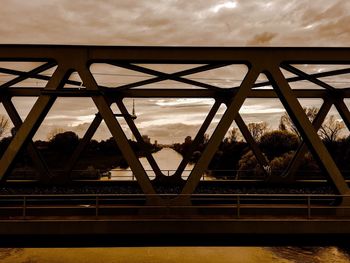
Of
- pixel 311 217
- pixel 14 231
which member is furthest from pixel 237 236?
pixel 14 231

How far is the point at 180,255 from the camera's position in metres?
21.4

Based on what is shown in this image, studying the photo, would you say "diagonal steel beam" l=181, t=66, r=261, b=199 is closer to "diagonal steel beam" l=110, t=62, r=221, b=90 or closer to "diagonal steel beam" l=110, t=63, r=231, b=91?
"diagonal steel beam" l=110, t=63, r=231, b=91

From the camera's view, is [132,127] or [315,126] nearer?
[315,126]

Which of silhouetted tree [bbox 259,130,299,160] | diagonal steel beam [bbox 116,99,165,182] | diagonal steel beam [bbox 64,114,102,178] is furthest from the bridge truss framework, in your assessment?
silhouetted tree [bbox 259,130,299,160]

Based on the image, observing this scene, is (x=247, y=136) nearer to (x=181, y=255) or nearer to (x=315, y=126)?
(x=315, y=126)

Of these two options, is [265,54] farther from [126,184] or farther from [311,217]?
[126,184]

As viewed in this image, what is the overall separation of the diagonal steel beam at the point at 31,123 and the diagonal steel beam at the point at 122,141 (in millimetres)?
635

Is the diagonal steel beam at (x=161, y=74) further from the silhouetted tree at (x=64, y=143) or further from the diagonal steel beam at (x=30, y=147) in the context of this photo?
the silhouetted tree at (x=64, y=143)

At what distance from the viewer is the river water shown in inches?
800

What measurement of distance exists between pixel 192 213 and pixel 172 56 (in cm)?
477

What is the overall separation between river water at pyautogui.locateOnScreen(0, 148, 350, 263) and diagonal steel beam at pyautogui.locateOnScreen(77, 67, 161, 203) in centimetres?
1050

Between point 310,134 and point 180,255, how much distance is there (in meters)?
13.0

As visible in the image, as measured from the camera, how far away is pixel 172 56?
37.1 ft

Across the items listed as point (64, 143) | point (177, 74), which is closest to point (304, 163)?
point (177, 74)
